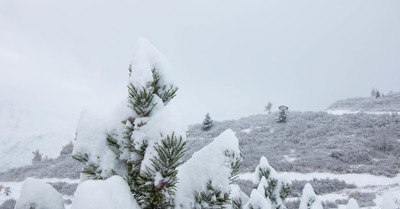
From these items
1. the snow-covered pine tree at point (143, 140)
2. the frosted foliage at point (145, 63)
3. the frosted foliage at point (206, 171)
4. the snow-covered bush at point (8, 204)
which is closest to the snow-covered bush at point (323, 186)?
the frosted foliage at point (206, 171)

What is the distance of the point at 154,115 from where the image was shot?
40.1 inches

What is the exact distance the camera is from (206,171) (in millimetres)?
1105

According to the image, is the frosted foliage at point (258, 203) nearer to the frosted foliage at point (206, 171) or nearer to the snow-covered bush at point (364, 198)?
the frosted foliage at point (206, 171)

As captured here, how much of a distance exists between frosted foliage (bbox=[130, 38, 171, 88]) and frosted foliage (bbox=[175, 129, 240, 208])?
47cm

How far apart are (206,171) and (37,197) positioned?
88 cm

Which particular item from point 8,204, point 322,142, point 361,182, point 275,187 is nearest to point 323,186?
point 361,182

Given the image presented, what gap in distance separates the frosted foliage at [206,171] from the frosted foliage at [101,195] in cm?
32

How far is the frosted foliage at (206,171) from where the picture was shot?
107 cm

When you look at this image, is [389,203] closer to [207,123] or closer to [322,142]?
[322,142]

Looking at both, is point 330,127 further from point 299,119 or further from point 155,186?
point 155,186

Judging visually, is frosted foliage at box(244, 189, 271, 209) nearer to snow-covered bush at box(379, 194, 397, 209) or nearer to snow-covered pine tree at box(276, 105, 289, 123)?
snow-covered bush at box(379, 194, 397, 209)

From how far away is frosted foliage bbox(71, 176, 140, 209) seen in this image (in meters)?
0.74

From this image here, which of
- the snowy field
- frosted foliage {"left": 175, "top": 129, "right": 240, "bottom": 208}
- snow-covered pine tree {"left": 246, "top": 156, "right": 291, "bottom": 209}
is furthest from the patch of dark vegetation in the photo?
frosted foliage {"left": 175, "top": 129, "right": 240, "bottom": 208}

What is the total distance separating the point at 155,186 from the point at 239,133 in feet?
62.0
